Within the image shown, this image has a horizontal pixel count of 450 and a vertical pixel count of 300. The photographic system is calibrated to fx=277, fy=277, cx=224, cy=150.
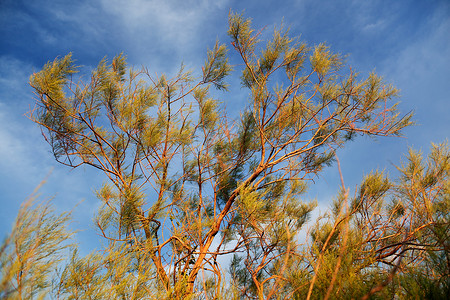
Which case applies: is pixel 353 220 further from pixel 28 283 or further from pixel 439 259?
pixel 28 283

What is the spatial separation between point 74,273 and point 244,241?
1385mm

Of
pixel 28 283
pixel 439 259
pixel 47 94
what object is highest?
pixel 47 94

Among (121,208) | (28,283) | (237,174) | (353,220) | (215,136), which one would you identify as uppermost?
(215,136)

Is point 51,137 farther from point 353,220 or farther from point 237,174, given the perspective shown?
point 353,220

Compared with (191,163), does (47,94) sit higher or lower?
higher

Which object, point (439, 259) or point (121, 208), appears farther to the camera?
point (121, 208)

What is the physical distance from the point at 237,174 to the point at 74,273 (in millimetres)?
1827

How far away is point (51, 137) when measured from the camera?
2568mm

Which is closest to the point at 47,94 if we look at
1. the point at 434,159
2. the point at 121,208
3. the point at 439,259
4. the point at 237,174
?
the point at 121,208

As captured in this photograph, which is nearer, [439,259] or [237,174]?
[439,259]

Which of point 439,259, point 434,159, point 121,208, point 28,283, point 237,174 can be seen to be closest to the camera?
point 439,259

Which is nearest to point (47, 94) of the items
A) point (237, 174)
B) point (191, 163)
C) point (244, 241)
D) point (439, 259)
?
point (191, 163)

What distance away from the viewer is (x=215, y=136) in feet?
9.41

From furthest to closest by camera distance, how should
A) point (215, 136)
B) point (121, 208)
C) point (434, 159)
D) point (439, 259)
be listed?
point (215, 136)
point (434, 159)
point (121, 208)
point (439, 259)
